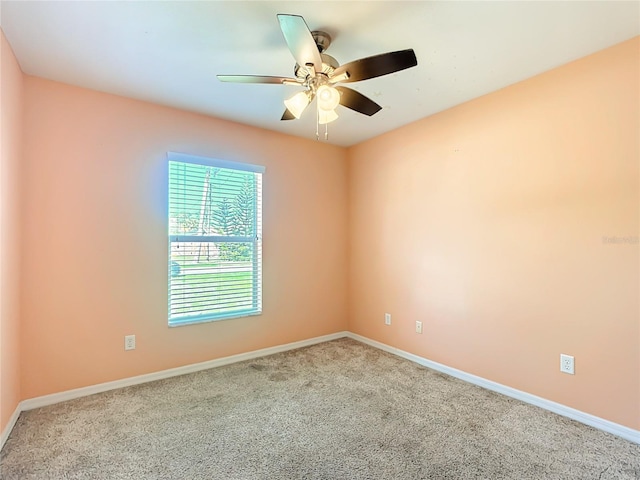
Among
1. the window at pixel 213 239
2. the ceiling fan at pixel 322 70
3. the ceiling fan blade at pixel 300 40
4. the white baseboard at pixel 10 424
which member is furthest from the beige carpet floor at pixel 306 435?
the ceiling fan blade at pixel 300 40

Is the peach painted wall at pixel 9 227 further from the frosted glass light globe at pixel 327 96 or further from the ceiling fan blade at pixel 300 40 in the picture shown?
the frosted glass light globe at pixel 327 96

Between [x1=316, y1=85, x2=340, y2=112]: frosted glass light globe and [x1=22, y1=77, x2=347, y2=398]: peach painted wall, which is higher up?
[x1=316, y1=85, x2=340, y2=112]: frosted glass light globe

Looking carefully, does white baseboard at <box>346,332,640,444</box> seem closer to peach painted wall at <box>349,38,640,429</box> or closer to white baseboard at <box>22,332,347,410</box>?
peach painted wall at <box>349,38,640,429</box>

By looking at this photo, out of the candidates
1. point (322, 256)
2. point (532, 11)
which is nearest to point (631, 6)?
point (532, 11)

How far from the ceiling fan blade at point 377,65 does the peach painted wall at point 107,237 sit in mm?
1837

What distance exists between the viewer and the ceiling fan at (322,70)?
1512 mm

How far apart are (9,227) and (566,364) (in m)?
3.81

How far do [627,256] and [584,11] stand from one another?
143 centimetres

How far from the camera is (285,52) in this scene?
2.08 m

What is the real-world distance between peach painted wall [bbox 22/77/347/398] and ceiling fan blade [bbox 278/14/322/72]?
5.76ft

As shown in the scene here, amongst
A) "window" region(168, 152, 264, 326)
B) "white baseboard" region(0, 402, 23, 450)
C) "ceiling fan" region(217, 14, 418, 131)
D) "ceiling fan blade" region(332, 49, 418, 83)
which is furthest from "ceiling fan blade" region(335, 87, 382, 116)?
"white baseboard" region(0, 402, 23, 450)

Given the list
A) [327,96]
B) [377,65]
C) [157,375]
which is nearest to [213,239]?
[157,375]

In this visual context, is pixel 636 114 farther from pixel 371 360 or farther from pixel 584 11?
pixel 371 360

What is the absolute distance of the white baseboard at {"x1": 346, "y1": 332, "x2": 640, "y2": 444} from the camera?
1.99m
